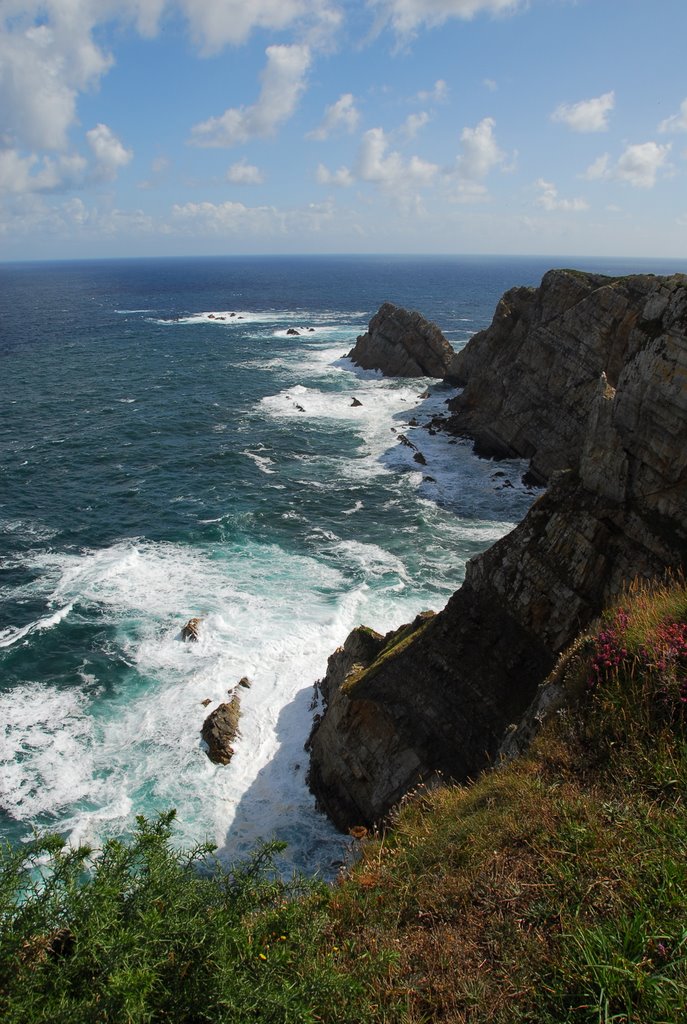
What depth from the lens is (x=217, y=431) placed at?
62.8 m

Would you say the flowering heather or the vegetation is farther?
the flowering heather

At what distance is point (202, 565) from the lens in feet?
120

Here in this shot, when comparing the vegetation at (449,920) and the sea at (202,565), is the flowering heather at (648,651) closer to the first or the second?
the vegetation at (449,920)

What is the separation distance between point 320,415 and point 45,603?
40921 mm

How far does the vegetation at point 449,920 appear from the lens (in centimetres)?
629

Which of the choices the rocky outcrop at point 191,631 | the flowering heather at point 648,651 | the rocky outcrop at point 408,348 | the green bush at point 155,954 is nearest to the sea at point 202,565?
the rocky outcrop at point 191,631

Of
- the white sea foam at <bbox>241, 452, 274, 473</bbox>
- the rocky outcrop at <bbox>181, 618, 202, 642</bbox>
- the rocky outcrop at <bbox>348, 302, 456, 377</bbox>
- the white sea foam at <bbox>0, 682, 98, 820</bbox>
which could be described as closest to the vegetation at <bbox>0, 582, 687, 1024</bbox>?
the white sea foam at <bbox>0, 682, 98, 820</bbox>

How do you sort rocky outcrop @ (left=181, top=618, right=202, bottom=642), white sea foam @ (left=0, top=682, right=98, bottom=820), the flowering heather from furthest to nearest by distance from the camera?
1. rocky outcrop @ (left=181, top=618, right=202, bottom=642)
2. white sea foam @ (left=0, top=682, right=98, bottom=820)
3. the flowering heather

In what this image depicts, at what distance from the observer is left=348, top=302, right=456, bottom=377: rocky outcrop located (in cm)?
8288

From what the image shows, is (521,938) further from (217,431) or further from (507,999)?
(217,431)

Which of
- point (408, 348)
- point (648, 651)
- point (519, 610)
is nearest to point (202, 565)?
point (519, 610)

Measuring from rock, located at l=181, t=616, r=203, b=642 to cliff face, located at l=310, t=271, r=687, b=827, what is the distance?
26.3ft

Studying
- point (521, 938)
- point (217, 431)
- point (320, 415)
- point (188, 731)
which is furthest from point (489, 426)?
point (521, 938)

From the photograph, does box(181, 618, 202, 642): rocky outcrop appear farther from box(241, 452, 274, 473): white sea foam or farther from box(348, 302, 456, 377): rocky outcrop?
box(348, 302, 456, 377): rocky outcrop
